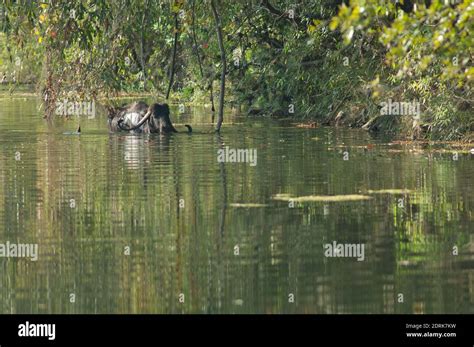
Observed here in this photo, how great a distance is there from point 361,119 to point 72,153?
35.1ft

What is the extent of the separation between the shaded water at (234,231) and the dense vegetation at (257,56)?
2.20 metres

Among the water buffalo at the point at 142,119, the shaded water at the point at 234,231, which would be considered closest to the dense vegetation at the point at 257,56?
the water buffalo at the point at 142,119

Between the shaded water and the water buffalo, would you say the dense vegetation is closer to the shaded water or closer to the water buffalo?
the water buffalo

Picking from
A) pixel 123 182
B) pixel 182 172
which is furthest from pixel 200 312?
pixel 182 172

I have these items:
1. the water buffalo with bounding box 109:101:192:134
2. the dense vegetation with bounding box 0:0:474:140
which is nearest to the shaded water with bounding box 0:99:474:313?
the dense vegetation with bounding box 0:0:474:140

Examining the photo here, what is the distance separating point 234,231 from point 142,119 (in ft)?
68.8

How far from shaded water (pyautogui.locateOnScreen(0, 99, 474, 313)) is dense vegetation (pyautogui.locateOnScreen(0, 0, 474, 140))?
7.22ft

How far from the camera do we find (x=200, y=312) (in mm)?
13195

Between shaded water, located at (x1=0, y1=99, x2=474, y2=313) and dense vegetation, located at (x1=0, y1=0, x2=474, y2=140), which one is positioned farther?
dense vegetation, located at (x1=0, y1=0, x2=474, y2=140)

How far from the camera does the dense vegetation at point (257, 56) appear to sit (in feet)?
103

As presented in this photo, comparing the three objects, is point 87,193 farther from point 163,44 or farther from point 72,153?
point 163,44

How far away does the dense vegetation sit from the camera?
3138 centimetres

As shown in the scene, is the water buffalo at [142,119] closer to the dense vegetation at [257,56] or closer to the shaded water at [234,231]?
the dense vegetation at [257,56]

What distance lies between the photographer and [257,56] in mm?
43031
